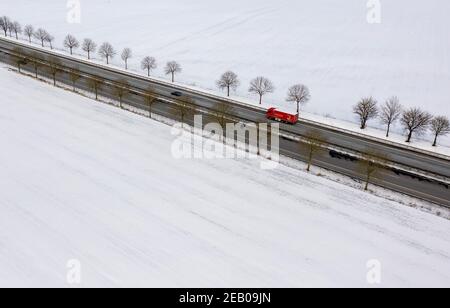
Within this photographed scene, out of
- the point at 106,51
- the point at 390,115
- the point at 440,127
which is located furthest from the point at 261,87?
the point at 106,51

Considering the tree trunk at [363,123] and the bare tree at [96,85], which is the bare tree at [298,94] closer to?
the tree trunk at [363,123]

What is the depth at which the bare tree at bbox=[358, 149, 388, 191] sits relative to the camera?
141 ft

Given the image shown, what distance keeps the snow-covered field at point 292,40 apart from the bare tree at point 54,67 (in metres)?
12.0

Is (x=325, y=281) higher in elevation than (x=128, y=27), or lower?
lower

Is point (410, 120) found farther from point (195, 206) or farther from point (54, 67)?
point (54, 67)

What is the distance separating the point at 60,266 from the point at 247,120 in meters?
32.8

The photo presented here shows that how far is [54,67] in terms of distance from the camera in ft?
234

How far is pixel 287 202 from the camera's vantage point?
134 feet

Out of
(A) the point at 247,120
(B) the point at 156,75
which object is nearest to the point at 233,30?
(B) the point at 156,75

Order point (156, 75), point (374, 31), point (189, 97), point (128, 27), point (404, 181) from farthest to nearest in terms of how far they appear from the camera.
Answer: point (128, 27), point (374, 31), point (156, 75), point (189, 97), point (404, 181)

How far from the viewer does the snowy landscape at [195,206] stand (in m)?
32.5

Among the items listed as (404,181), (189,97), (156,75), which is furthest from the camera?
(156,75)

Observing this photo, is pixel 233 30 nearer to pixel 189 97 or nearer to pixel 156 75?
pixel 156 75
